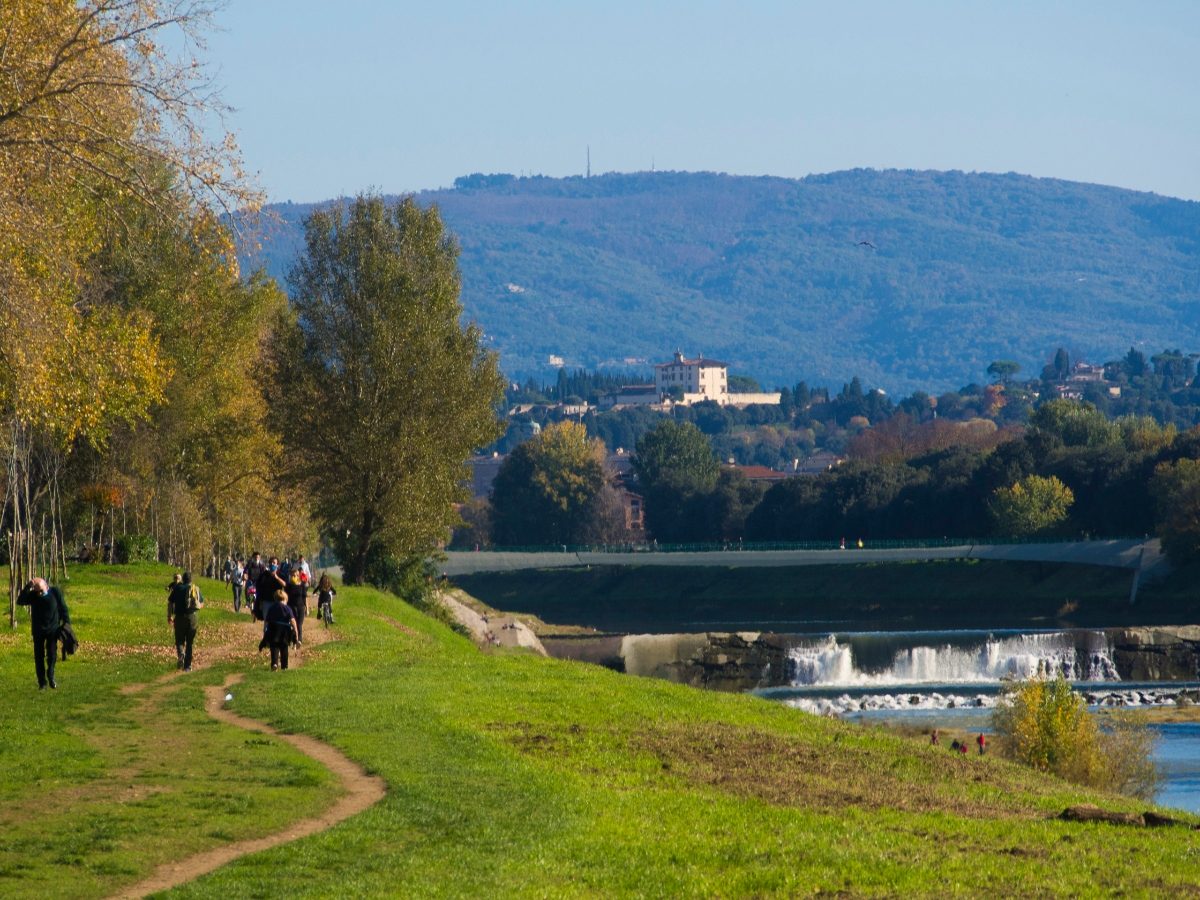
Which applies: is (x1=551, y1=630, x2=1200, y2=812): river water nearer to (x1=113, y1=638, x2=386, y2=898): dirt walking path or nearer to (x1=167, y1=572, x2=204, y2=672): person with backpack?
(x1=167, y1=572, x2=204, y2=672): person with backpack

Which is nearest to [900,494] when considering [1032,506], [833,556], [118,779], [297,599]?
[1032,506]

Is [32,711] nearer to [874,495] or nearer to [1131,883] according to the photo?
[1131,883]

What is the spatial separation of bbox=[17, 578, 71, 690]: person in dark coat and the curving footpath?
2747 millimetres

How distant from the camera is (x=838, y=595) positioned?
129125 millimetres

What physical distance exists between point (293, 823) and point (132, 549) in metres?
37.8

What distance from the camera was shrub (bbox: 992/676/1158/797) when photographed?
147ft

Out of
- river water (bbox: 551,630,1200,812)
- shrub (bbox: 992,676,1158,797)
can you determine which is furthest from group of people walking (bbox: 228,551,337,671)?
river water (bbox: 551,630,1200,812)

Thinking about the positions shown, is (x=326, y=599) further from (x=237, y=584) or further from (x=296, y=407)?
(x=296, y=407)

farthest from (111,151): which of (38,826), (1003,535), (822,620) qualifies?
(1003,535)

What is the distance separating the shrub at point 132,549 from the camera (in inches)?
2087

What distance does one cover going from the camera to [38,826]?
1630 centimetres

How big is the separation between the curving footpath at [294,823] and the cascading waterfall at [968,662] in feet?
212

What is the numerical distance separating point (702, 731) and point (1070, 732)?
77.8 feet

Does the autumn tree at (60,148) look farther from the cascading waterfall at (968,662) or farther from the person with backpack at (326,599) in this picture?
the cascading waterfall at (968,662)
